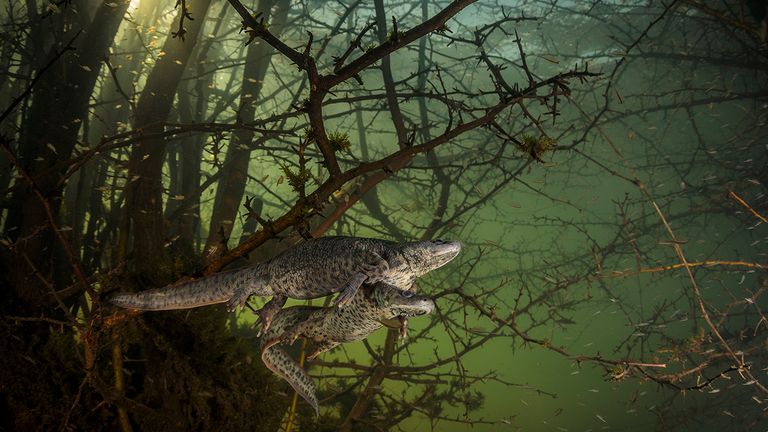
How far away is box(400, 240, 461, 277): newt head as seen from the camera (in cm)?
209

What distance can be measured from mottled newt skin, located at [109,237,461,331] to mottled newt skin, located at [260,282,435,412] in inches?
3.5

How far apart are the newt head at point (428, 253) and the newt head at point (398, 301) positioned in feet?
0.64

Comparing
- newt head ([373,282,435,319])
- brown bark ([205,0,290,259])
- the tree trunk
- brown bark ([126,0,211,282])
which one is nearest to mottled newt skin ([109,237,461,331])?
newt head ([373,282,435,319])

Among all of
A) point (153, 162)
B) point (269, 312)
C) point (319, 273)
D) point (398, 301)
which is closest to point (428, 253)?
point (398, 301)

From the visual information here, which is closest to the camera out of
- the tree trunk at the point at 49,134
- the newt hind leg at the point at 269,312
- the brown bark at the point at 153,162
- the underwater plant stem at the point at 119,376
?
the newt hind leg at the point at 269,312

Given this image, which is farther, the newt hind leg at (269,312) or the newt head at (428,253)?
the newt hind leg at (269,312)

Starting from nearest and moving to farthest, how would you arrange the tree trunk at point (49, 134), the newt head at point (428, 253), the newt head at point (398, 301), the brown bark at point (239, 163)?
1. the newt head at point (398, 301)
2. the newt head at point (428, 253)
3. the tree trunk at point (49, 134)
4. the brown bark at point (239, 163)

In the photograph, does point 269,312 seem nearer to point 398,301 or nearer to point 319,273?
point 319,273

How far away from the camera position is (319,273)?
2.20m

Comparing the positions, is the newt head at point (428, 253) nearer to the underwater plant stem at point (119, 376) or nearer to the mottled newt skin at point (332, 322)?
the mottled newt skin at point (332, 322)

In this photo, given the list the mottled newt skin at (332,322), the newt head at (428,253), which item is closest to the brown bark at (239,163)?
the mottled newt skin at (332,322)

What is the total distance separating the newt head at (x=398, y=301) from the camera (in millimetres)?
1786

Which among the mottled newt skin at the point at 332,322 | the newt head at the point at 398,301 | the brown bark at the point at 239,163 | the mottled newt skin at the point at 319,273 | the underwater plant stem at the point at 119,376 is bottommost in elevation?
the underwater plant stem at the point at 119,376

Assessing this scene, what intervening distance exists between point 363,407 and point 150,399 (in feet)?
10.7
